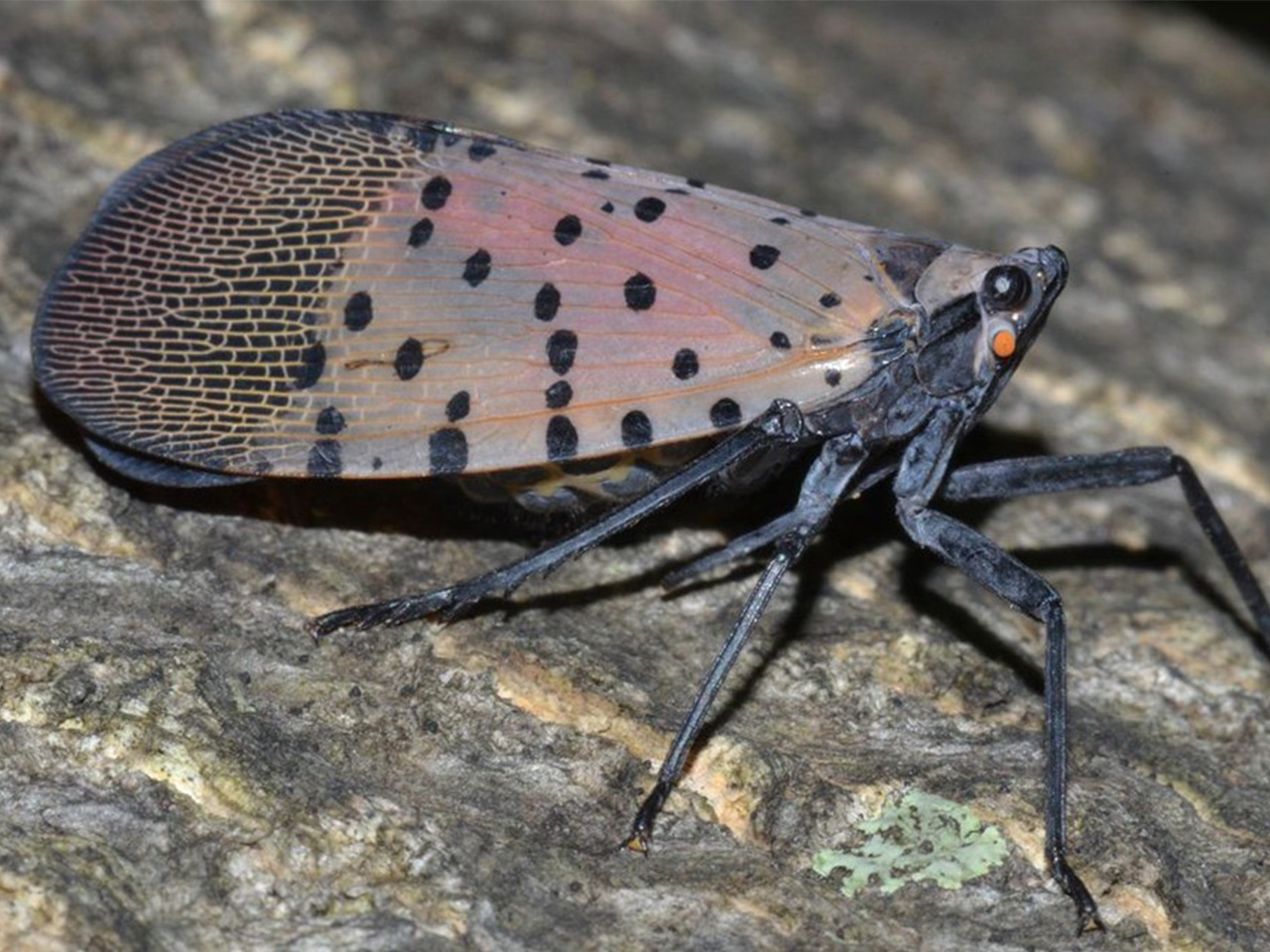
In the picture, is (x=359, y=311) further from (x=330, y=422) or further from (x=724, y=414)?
(x=724, y=414)

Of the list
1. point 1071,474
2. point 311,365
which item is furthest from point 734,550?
point 311,365

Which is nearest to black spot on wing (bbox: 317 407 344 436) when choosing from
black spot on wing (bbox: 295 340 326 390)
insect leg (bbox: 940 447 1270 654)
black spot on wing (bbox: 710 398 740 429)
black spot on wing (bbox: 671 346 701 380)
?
black spot on wing (bbox: 295 340 326 390)

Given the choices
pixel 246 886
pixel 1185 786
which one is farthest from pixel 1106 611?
pixel 246 886

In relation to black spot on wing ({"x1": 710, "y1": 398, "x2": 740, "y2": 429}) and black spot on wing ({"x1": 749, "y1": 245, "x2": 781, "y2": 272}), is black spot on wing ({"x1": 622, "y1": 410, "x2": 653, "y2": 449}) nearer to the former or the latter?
black spot on wing ({"x1": 710, "y1": 398, "x2": 740, "y2": 429})

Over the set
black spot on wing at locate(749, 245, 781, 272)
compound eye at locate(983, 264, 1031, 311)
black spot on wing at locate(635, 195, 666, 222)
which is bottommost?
black spot on wing at locate(635, 195, 666, 222)

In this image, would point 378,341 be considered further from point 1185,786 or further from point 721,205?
point 1185,786
